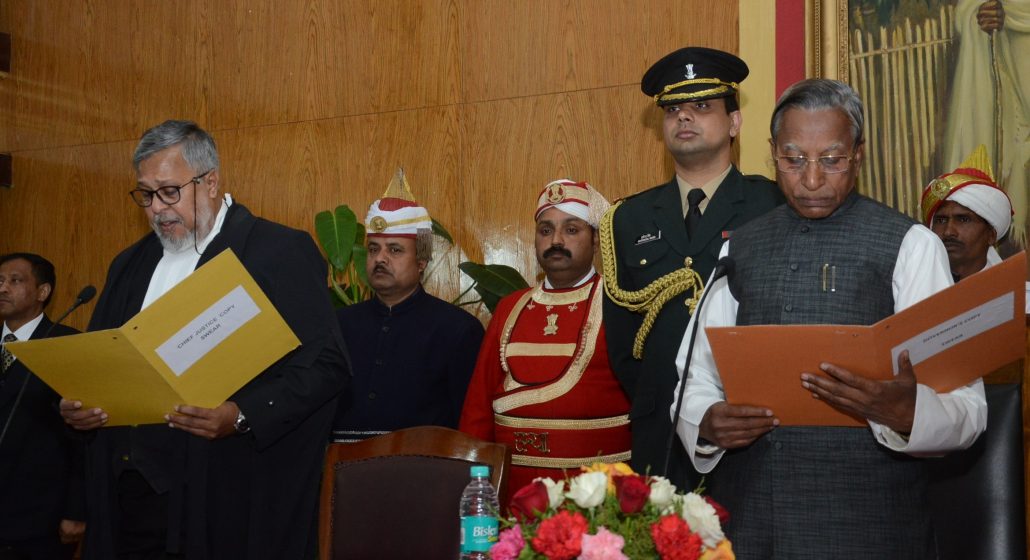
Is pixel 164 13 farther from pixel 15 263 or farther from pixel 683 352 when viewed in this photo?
pixel 683 352

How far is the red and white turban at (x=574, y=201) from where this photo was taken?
392 cm

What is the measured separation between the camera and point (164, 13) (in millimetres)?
6023

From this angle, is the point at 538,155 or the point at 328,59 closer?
the point at 538,155

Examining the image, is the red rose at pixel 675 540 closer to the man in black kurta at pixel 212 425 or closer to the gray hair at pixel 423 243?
the man in black kurta at pixel 212 425

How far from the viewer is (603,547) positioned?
131 cm

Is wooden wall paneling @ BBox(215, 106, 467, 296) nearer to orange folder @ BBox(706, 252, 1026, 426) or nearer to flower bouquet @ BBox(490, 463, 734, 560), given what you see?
orange folder @ BBox(706, 252, 1026, 426)

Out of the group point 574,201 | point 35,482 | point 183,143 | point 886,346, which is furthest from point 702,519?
point 35,482

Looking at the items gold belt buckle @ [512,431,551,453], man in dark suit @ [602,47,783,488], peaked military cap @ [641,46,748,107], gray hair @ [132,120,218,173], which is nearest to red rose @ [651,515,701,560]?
man in dark suit @ [602,47,783,488]

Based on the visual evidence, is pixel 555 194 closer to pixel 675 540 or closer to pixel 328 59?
pixel 328 59

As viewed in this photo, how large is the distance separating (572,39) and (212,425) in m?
2.86

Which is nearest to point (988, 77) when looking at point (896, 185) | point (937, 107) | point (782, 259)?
point (937, 107)

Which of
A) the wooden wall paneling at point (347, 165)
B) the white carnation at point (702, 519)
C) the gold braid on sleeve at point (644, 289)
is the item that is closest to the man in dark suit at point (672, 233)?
the gold braid on sleeve at point (644, 289)

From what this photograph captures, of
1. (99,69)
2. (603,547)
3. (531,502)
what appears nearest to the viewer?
(603,547)

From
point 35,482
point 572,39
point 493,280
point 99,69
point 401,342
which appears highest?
point 99,69
